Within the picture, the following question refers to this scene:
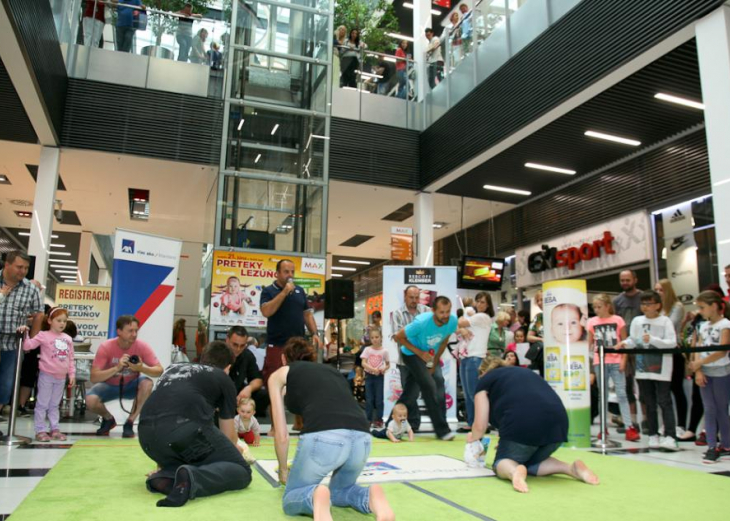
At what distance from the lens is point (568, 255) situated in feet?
37.8

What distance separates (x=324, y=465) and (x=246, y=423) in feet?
9.03

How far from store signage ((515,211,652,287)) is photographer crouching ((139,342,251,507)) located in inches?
334

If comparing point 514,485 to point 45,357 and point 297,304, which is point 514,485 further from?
point 45,357

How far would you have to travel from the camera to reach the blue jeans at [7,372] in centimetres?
516

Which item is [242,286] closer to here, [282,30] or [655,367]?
[282,30]

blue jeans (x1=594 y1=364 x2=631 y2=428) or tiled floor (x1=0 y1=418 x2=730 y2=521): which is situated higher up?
blue jeans (x1=594 y1=364 x2=631 y2=428)

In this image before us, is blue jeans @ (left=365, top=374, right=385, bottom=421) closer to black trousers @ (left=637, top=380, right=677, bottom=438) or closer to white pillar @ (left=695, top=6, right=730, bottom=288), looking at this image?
black trousers @ (left=637, top=380, right=677, bottom=438)

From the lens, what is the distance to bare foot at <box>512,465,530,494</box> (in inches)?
132

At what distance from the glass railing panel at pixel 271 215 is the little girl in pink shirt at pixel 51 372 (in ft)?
11.3

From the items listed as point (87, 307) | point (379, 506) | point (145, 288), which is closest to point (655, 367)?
point (379, 506)

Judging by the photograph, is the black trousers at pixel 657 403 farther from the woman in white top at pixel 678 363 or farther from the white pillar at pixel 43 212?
the white pillar at pixel 43 212

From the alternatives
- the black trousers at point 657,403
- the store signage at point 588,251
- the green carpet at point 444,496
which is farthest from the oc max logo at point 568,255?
the green carpet at point 444,496

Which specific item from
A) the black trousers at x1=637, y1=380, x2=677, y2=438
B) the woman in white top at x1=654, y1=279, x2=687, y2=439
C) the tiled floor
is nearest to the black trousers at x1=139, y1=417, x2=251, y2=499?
the tiled floor

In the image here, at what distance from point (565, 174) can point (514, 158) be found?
152 centimetres
